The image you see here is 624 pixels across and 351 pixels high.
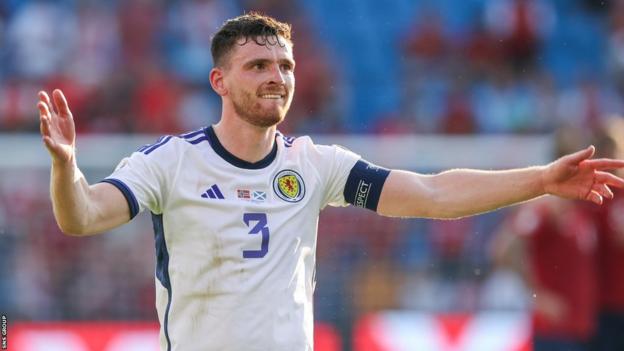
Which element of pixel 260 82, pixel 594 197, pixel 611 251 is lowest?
pixel 611 251

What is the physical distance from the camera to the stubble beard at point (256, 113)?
512 cm

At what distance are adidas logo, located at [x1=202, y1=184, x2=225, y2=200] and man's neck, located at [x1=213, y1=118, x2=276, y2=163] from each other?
0.69 feet

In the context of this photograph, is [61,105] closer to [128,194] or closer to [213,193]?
[128,194]

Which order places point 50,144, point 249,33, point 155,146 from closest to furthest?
1. point 50,144
2. point 155,146
3. point 249,33

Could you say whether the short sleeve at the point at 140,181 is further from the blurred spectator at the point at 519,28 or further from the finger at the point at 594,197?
the blurred spectator at the point at 519,28

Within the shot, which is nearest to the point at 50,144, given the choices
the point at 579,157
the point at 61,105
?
the point at 61,105

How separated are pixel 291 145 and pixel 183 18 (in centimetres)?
876

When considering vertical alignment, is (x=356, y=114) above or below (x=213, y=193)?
above

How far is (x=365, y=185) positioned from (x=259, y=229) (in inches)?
21.8

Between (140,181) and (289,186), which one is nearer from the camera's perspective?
(140,181)

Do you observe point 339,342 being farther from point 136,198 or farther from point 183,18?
point 183,18

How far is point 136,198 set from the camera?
4.87 metres

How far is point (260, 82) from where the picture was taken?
16.9 feet

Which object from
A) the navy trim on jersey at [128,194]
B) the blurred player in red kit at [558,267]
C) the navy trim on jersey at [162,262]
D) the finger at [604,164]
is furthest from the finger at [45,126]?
the blurred player in red kit at [558,267]
